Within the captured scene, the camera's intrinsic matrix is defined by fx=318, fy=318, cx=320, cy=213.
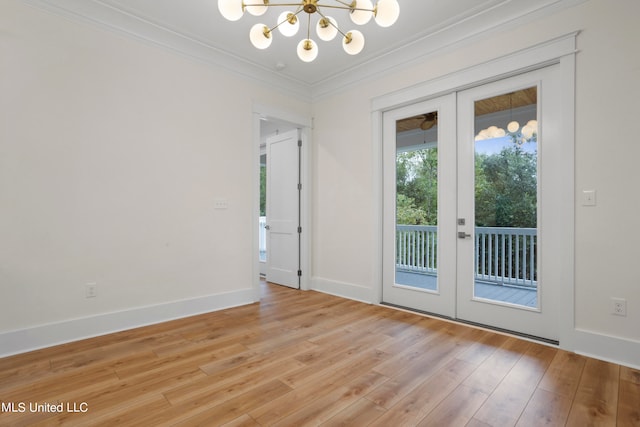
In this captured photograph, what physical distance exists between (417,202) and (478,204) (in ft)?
2.22

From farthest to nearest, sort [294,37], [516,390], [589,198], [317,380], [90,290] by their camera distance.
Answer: [294,37], [90,290], [589,198], [317,380], [516,390]

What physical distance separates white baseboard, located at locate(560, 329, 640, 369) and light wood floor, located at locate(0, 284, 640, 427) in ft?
0.33

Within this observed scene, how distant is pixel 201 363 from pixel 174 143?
7.30ft

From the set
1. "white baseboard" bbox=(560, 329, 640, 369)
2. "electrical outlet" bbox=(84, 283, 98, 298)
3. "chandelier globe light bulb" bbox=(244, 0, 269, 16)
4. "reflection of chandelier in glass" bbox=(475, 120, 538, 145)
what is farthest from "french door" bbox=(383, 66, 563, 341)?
"electrical outlet" bbox=(84, 283, 98, 298)

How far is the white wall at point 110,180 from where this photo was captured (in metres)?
2.54

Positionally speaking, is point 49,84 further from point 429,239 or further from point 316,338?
point 429,239

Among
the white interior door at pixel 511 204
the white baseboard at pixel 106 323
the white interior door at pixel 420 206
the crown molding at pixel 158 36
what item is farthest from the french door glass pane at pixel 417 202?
the white baseboard at pixel 106 323

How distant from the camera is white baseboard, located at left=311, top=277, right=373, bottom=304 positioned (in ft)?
13.1

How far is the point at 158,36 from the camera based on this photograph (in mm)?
3223

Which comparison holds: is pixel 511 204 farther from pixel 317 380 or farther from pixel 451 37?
pixel 317 380

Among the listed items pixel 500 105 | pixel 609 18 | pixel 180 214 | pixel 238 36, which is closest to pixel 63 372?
pixel 180 214

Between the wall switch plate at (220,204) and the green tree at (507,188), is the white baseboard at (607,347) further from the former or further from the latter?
the wall switch plate at (220,204)

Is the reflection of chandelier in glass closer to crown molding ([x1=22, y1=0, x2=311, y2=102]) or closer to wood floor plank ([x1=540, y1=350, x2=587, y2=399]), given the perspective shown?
wood floor plank ([x1=540, y1=350, x2=587, y2=399])

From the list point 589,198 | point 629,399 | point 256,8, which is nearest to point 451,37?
point 589,198
